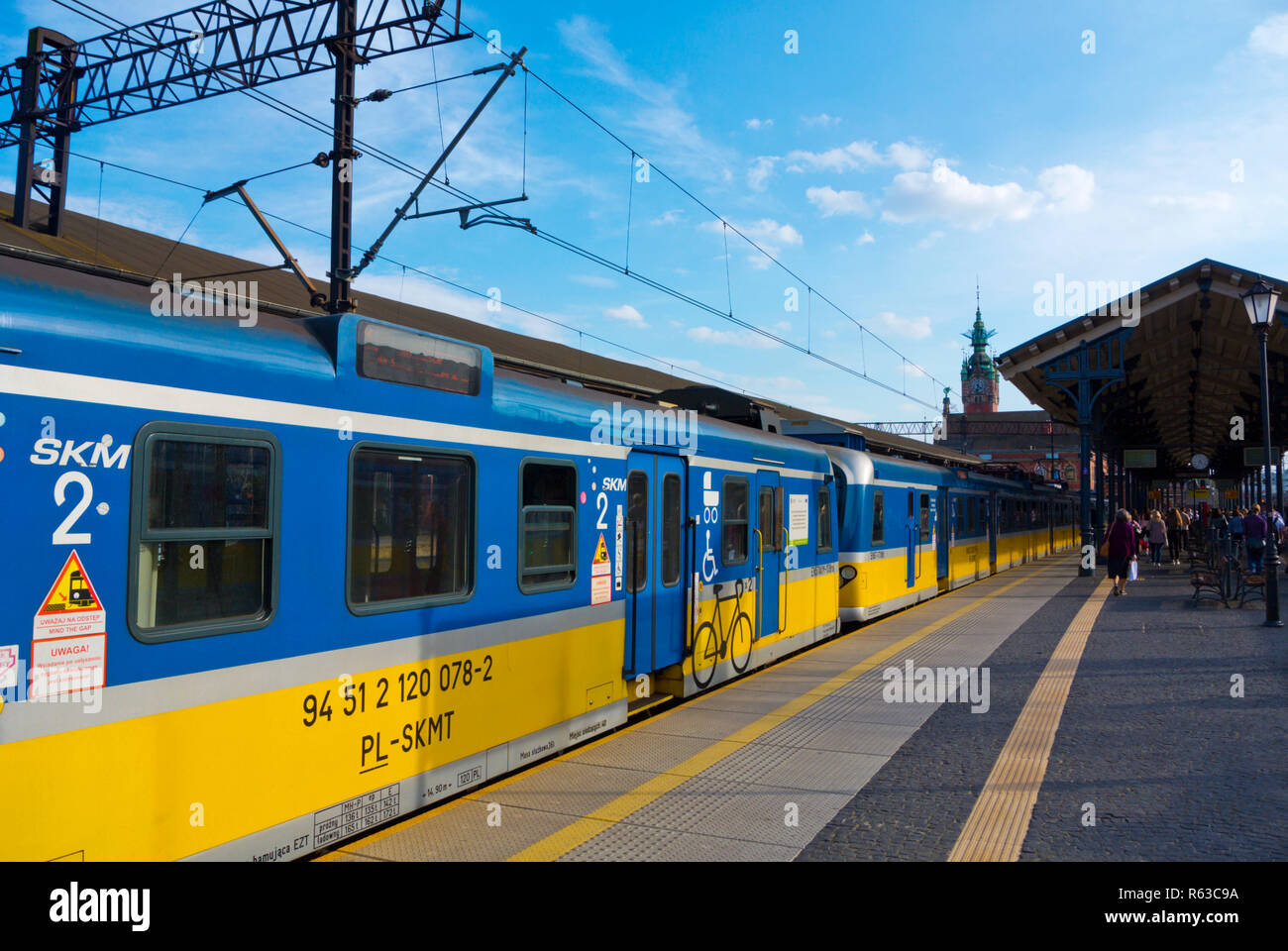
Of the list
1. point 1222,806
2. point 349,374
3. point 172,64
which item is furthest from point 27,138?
point 1222,806

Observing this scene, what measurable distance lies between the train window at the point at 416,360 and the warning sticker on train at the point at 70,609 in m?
1.71

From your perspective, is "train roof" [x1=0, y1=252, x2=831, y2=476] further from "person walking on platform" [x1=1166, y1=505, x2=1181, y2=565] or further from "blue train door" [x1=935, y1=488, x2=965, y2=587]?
"person walking on platform" [x1=1166, y1=505, x2=1181, y2=565]

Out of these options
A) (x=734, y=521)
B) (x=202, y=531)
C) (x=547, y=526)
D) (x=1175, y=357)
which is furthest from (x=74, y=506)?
(x=1175, y=357)

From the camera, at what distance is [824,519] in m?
12.2

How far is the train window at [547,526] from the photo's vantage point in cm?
602

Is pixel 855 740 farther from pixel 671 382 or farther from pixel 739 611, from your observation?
pixel 671 382

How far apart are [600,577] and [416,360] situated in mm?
2421

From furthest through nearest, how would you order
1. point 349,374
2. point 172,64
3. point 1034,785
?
1. point 172,64
2. point 1034,785
3. point 349,374

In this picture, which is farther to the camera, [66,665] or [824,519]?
[824,519]

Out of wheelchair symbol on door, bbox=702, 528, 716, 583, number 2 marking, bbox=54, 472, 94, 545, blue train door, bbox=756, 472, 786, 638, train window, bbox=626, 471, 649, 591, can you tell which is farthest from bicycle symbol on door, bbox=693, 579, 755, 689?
number 2 marking, bbox=54, 472, 94, 545

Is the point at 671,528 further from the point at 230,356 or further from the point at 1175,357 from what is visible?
the point at 1175,357

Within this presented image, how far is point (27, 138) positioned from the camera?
481 inches
